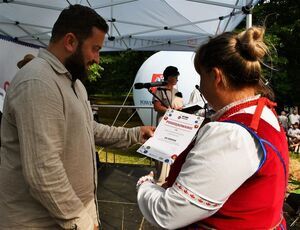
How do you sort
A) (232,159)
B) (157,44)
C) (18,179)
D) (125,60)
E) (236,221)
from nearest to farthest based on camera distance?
(232,159)
(236,221)
(18,179)
(157,44)
(125,60)

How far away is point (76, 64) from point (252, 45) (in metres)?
0.82

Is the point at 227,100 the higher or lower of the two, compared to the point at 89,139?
higher

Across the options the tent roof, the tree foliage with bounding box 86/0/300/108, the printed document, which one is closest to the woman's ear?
the printed document

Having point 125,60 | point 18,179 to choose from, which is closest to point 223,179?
point 18,179

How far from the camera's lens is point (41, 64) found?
5.16ft

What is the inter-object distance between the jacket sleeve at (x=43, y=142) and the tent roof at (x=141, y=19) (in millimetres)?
4497

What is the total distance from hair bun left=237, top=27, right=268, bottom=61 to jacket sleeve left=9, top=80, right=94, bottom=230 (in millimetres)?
770

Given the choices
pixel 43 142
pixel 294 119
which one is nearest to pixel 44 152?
pixel 43 142

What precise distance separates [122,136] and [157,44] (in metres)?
5.67

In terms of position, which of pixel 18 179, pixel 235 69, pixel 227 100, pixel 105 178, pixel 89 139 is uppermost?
pixel 235 69

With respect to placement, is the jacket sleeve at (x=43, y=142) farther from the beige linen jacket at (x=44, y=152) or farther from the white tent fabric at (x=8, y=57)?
the white tent fabric at (x=8, y=57)

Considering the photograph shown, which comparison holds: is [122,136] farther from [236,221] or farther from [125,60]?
[125,60]

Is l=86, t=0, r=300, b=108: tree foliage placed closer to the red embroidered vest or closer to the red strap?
the red strap

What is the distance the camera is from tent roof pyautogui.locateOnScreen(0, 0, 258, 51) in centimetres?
614
